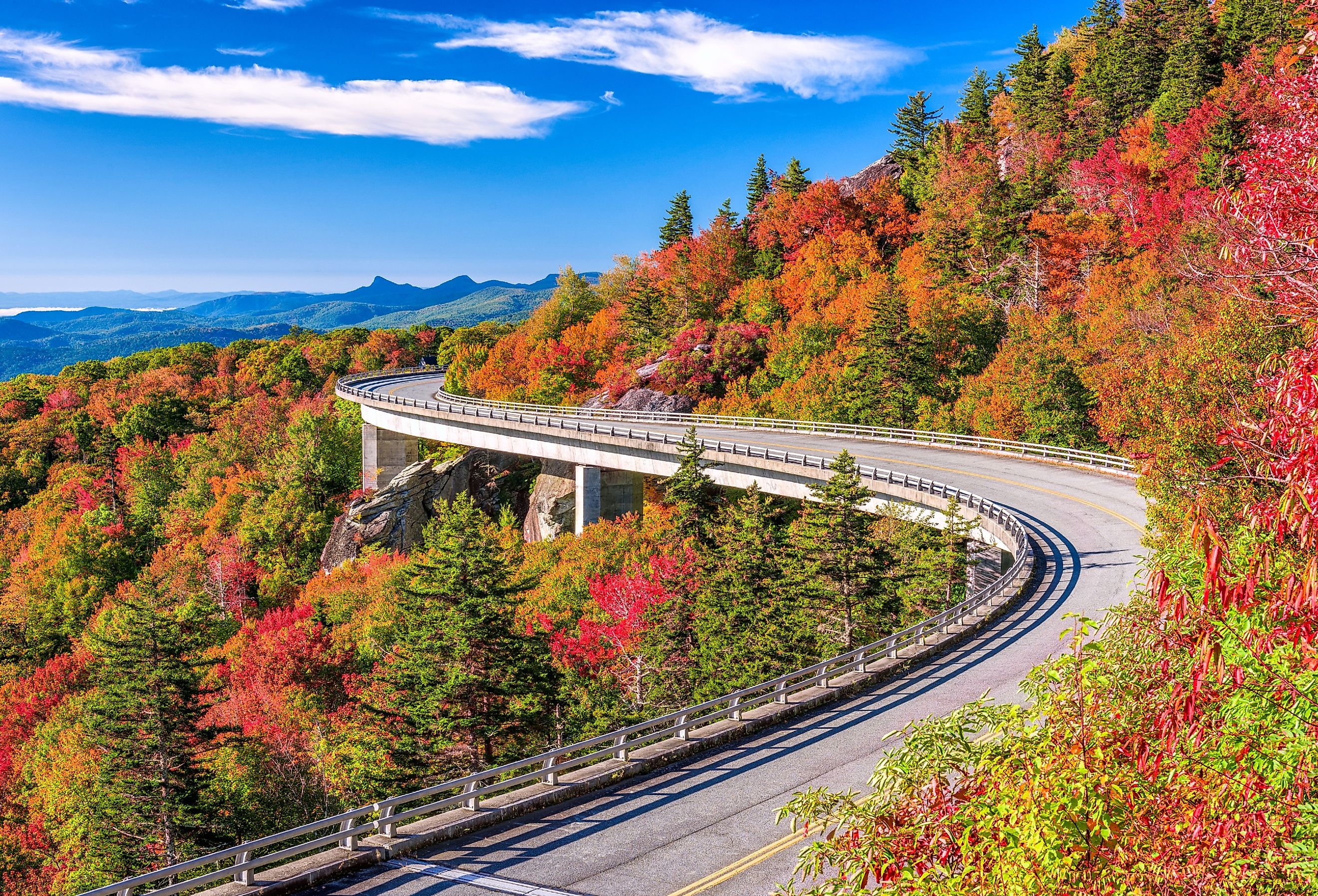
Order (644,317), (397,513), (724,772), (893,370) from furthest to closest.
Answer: (644,317)
(397,513)
(893,370)
(724,772)

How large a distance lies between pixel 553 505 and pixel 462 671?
35.9m

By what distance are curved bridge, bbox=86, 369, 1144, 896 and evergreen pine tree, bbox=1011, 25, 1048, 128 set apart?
49.2 m

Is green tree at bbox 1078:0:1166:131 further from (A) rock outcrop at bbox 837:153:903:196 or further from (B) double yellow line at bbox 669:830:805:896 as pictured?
(B) double yellow line at bbox 669:830:805:896

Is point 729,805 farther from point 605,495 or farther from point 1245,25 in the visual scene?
point 1245,25

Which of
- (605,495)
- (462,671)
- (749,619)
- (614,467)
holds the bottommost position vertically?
(462,671)

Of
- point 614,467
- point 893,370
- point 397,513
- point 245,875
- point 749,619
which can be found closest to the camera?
point 245,875

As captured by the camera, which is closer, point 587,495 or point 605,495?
point 587,495

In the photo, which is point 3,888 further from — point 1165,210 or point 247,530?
point 1165,210

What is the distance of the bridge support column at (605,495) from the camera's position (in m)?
55.4

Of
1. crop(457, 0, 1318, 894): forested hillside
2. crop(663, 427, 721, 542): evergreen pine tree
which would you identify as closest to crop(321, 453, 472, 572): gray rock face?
crop(457, 0, 1318, 894): forested hillside

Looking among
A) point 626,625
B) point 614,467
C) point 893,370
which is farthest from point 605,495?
point 893,370

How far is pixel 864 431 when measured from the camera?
54.1 meters

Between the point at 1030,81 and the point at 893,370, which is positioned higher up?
the point at 1030,81

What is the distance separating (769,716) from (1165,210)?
50.8 meters
